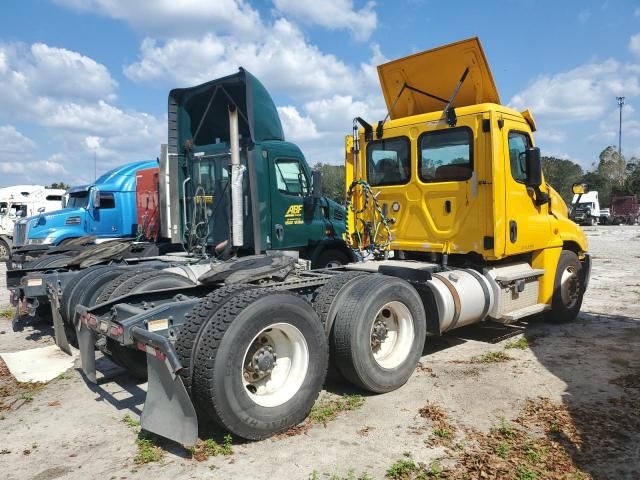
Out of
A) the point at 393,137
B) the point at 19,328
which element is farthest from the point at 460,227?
the point at 19,328

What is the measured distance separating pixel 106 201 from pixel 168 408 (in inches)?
427

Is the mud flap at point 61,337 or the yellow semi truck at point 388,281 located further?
the mud flap at point 61,337

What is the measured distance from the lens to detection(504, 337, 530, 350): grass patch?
6548 millimetres

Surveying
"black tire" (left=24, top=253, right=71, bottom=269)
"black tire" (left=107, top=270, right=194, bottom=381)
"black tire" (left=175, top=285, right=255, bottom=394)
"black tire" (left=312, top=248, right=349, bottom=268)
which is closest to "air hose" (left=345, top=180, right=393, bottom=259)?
"black tire" (left=312, top=248, right=349, bottom=268)

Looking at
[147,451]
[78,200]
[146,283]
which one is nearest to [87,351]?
[146,283]

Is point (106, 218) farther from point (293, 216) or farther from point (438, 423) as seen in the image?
point (438, 423)

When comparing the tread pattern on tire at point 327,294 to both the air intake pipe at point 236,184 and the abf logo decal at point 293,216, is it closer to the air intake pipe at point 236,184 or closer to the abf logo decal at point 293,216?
the air intake pipe at point 236,184

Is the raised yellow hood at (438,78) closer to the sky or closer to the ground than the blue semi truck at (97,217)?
closer to the sky

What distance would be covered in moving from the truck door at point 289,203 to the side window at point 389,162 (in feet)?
6.12

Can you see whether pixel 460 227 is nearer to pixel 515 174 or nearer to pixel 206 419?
pixel 515 174

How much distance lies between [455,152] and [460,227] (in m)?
0.94

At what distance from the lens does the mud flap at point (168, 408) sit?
3521mm

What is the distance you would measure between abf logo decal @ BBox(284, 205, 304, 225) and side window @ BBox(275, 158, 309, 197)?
25 cm

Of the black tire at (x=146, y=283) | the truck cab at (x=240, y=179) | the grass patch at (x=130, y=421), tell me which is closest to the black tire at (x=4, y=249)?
the truck cab at (x=240, y=179)
